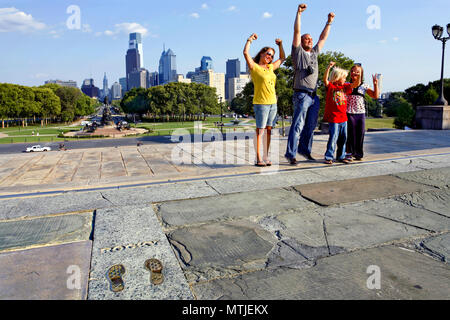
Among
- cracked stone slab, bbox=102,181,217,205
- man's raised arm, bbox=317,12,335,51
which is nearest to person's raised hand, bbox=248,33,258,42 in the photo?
man's raised arm, bbox=317,12,335,51

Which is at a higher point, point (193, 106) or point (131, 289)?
point (193, 106)

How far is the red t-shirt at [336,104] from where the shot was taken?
6.07 m

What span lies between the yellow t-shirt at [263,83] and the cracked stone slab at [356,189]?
1888 millimetres

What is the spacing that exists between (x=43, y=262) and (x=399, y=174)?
16.7 ft

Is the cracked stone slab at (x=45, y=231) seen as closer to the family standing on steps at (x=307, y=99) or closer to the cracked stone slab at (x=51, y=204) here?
the cracked stone slab at (x=51, y=204)

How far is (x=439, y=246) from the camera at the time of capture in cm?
271

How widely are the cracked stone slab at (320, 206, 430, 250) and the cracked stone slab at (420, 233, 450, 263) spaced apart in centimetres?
13

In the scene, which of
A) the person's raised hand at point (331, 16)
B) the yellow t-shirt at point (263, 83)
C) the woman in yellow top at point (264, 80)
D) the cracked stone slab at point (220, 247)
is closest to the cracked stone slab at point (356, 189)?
the cracked stone slab at point (220, 247)

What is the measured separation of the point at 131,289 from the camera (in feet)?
6.75

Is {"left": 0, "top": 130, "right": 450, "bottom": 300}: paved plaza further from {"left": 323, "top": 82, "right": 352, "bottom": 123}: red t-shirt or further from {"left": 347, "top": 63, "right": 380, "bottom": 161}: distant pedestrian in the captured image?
{"left": 323, "top": 82, "right": 352, "bottom": 123}: red t-shirt

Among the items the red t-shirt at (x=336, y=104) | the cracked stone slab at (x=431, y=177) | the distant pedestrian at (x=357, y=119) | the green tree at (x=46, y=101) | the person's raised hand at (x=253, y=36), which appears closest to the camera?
the cracked stone slab at (x=431, y=177)
